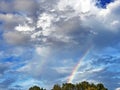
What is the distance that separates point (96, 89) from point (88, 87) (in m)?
5.20

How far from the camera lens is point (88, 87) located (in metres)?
200

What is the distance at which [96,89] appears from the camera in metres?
199
